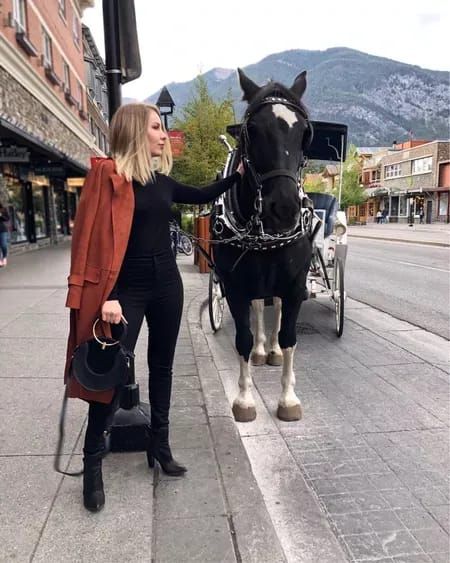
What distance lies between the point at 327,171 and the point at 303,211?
73115mm

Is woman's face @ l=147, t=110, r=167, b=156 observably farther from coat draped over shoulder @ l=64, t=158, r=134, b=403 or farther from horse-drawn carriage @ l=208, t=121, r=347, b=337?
horse-drawn carriage @ l=208, t=121, r=347, b=337

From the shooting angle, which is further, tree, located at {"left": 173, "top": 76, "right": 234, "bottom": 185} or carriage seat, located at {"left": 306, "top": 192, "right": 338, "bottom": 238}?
tree, located at {"left": 173, "top": 76, "right": 234, "bottom": 185}

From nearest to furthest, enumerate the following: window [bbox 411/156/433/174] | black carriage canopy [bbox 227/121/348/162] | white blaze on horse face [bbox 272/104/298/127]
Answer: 1. white blaze on horse face [bbox 272/104/298/127]
2. black carriage canopy [bbox 227/121/348/162]
3. window [bbox 411/156/433/174]

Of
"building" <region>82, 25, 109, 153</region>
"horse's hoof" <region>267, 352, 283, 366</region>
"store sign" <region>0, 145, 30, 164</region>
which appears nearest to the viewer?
"horse's hoof" <region>267, 352, 283, 366</region>

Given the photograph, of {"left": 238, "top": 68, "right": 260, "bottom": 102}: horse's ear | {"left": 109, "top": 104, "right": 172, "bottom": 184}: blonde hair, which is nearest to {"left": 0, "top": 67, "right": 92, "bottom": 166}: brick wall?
{"left": 238, "top": 68, "right": 260, "bottom": 102}: horse's ear

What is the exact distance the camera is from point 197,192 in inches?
116

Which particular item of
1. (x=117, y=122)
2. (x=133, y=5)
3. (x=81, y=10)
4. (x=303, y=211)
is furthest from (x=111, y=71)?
(x=81, y=10)

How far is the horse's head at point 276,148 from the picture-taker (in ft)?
9.86

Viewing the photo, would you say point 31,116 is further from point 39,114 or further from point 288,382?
point 288,382

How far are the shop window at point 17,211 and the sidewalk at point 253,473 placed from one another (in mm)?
13952

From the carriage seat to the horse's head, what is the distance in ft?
12.3

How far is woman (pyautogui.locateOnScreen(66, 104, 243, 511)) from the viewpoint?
2.41 m

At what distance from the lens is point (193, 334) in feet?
21.0

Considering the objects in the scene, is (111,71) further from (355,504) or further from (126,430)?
(355,504)
